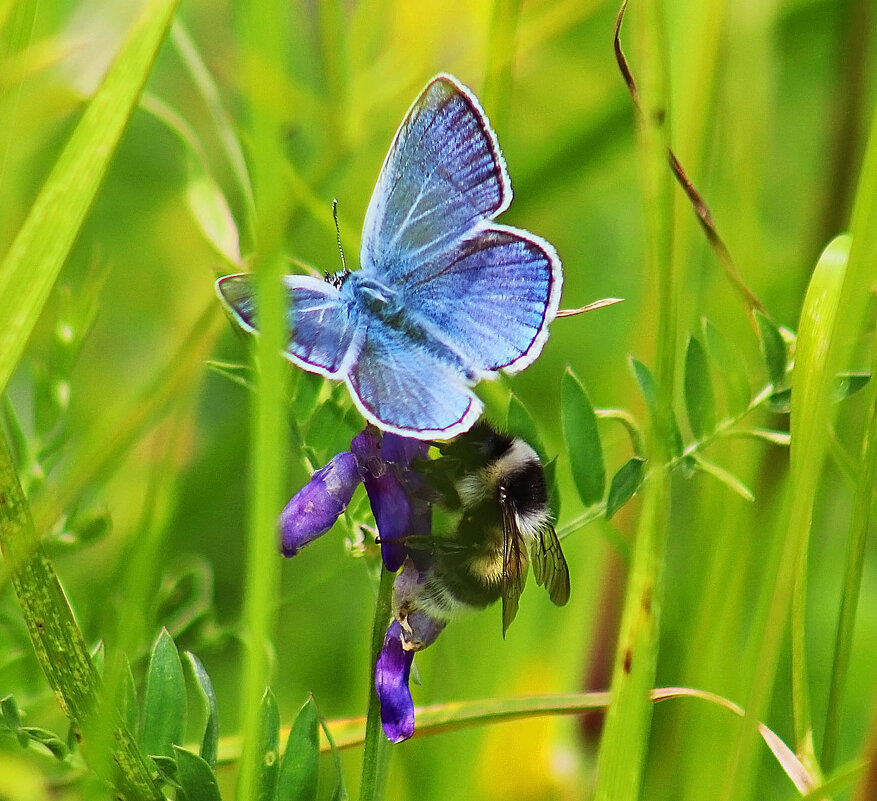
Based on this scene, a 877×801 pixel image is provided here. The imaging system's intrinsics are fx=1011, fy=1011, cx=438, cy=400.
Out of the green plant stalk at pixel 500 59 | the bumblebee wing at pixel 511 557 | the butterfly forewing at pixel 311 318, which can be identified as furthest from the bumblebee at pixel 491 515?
the green plant stalk at pixel 500 59

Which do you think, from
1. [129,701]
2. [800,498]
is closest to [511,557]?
[800,498]

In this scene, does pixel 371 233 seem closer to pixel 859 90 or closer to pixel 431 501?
pixel 431 501

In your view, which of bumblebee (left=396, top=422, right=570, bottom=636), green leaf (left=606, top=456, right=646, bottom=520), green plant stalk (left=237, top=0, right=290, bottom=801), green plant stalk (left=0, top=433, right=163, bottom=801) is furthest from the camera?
green leaf (left=606, top=456, right=646, bottom=520)

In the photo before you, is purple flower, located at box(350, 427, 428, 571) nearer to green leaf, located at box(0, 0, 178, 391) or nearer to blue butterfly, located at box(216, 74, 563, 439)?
blue butterfly, located at box(216, 74, 563, 439)

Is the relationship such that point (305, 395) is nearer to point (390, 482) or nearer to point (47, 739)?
point (390, 482)

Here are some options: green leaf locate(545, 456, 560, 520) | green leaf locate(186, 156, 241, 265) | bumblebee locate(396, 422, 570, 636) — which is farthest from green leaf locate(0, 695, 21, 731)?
A: green leaf locate(186, 156, 241, 265)

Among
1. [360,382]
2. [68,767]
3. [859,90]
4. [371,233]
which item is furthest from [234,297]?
[859,90]

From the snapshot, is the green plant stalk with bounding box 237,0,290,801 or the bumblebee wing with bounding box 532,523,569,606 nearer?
the green plant stalk with bounding box 237,0,290,801
